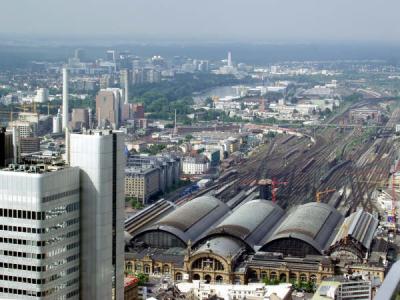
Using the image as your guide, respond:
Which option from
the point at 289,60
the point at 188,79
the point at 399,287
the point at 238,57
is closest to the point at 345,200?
the point at 399,287

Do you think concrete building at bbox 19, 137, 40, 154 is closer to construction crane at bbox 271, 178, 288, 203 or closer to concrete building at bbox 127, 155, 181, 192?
concrete building at bbox 127, 155, 181, 192

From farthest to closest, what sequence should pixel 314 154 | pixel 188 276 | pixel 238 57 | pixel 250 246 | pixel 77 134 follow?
pixel 238 57
pixel 314 154
pixel 250 246
pixel 188 276
pixel 77 134

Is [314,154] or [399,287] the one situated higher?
[399,287]

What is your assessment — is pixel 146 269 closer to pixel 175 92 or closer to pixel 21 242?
pixel 21 242

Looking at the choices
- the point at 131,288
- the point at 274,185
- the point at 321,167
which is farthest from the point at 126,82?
the point at 131,288

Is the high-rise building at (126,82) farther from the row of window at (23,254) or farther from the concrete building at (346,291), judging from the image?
the row of window at (23,254)

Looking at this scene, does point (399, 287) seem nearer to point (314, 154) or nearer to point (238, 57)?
point (314, 154)

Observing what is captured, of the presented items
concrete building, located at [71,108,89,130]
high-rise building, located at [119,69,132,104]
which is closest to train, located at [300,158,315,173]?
concrete building, located at [71,108,89,130]
